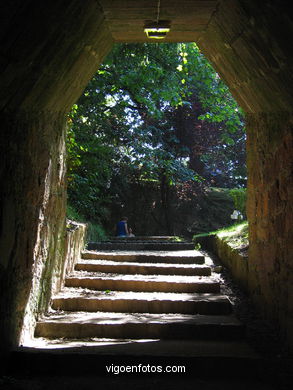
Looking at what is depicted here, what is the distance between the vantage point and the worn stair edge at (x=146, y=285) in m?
5.42

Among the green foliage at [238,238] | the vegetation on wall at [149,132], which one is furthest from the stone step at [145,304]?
the vegetation on wall at [149,132]

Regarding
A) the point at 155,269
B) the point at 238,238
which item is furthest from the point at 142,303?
the point at 238,238

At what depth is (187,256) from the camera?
663 centimetres

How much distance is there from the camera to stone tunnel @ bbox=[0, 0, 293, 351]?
301cm

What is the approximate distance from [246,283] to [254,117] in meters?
2.13

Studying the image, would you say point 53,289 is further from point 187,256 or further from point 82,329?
point 187,256

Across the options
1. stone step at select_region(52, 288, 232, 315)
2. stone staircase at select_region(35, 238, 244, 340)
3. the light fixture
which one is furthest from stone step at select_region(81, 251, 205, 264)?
the light fixture

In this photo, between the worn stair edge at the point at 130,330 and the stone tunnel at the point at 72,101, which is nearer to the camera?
the stone tunnel at the point at 72,101

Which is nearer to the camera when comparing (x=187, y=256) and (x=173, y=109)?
(x=187, y=256)

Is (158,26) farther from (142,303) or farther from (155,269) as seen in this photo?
(155,269)

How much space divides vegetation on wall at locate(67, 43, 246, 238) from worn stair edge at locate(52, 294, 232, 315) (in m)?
3.18

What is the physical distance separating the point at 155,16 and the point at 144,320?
3.13 m

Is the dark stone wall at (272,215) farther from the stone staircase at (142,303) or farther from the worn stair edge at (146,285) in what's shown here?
the worn stair edge at (146,285)

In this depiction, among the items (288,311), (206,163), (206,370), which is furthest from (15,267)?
(206,163)
